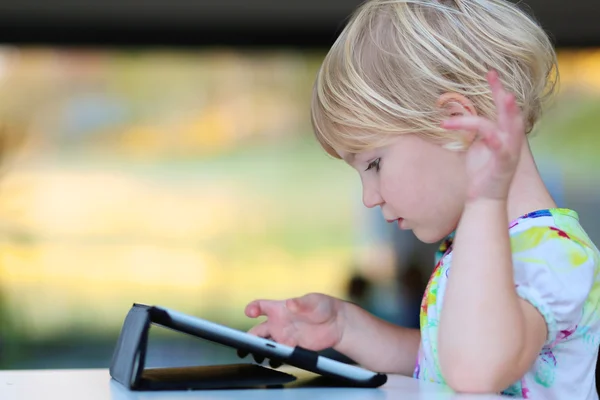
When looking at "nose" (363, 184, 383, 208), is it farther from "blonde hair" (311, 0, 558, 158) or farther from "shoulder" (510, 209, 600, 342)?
"shoulder" (510, 209, 600, 342)

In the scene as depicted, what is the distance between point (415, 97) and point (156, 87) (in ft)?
10.9

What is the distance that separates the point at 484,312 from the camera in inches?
30.0

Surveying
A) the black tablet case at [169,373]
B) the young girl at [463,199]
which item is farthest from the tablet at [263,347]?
the young girl at [463,199]

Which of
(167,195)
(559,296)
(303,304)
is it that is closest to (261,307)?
(303,304)

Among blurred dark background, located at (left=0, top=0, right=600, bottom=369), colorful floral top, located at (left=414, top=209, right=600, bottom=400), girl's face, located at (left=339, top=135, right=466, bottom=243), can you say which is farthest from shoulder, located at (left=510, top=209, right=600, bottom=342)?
blurred dark background, located at (left=0, top=0, right=600, bottom=369)

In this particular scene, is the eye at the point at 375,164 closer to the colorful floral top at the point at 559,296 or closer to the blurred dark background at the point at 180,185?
the colorful floral top at the point at 559,296

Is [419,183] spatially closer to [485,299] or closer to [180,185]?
[485,299]

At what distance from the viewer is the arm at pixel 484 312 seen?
0.76m

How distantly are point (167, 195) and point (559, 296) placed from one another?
3419 mm

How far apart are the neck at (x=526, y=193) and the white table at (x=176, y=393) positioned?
264 millimetres

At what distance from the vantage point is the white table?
0.67m

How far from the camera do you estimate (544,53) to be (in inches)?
41.4

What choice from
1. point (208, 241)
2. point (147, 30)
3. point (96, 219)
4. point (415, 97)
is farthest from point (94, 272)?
point (415, 97)

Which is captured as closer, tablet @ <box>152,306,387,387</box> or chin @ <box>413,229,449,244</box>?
tablet @ <box>152,306,387,387</box>
